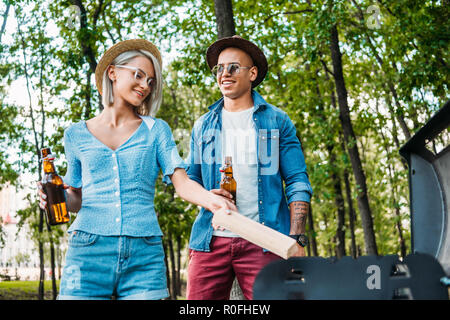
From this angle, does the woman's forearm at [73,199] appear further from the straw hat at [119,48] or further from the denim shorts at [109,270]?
the straw hat at [119,48]

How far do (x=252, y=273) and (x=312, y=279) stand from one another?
133 centimetres

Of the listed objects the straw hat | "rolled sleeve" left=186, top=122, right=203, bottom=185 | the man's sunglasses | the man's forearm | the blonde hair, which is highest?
the man's sunglasses

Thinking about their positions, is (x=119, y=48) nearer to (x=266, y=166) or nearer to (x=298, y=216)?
(x=266, y=166)

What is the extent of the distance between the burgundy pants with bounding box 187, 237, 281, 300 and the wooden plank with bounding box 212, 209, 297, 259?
0.97m

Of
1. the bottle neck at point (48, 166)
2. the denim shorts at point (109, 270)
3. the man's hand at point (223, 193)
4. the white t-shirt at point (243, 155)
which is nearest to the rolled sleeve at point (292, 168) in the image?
the white t-shirt at point (243, 155)

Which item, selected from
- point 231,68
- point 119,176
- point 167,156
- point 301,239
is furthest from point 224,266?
point 231,68

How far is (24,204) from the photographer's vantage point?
18812 millimetres

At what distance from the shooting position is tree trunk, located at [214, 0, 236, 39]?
601 cm

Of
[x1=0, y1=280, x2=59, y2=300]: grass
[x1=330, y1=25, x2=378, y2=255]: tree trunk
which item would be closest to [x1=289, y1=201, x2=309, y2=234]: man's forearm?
[x1=330, y1=25, x2=378, y2=255]: tree trunk

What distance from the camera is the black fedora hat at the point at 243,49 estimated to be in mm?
3494

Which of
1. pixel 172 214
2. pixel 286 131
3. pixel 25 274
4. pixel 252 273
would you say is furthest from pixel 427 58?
pixel 25 274

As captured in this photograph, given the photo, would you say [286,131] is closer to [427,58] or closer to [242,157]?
[242,157]

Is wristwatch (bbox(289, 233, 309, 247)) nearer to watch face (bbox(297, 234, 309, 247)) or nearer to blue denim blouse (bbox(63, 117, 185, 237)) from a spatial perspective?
watch face (bbox(297, 234, 309, 247))

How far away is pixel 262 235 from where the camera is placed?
2.03m
